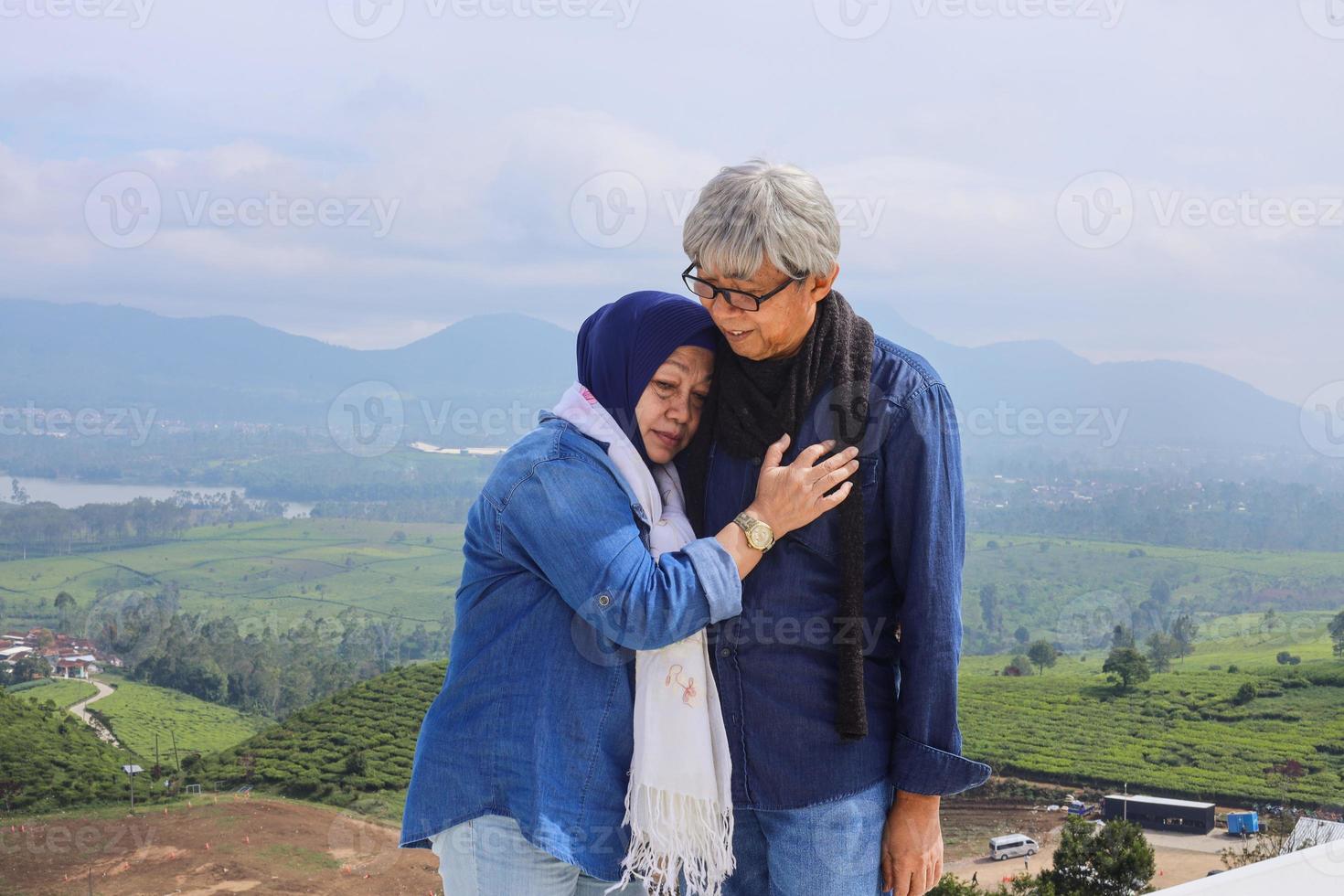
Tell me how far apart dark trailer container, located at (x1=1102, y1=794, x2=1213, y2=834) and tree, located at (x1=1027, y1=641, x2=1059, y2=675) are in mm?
4623

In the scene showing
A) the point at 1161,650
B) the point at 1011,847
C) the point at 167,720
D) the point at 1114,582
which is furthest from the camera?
the point at 1114,582

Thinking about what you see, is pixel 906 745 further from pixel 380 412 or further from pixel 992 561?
pixel 380 412

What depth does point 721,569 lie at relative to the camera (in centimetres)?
144

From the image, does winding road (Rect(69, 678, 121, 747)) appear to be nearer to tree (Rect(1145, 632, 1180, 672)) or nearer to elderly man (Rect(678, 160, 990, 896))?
tree (Rect(1145, 632, 1180, 672))

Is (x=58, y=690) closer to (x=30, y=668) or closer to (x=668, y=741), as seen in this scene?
(x=30, y=668)

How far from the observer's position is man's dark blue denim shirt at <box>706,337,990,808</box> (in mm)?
1516

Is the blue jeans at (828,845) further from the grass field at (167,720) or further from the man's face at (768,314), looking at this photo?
the grass field at (167,720)

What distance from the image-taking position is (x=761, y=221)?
140 cm

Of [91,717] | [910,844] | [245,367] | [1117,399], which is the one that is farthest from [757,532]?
[245,367]

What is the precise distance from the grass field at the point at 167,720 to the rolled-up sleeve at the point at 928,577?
17.3 meters

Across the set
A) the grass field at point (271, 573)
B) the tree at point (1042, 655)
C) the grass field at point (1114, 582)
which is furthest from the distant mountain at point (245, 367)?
the tree at point (1042, 655)

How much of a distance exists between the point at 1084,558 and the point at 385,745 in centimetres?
1789

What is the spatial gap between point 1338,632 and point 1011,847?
1028cm

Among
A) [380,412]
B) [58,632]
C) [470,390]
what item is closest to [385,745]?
[58,632]
